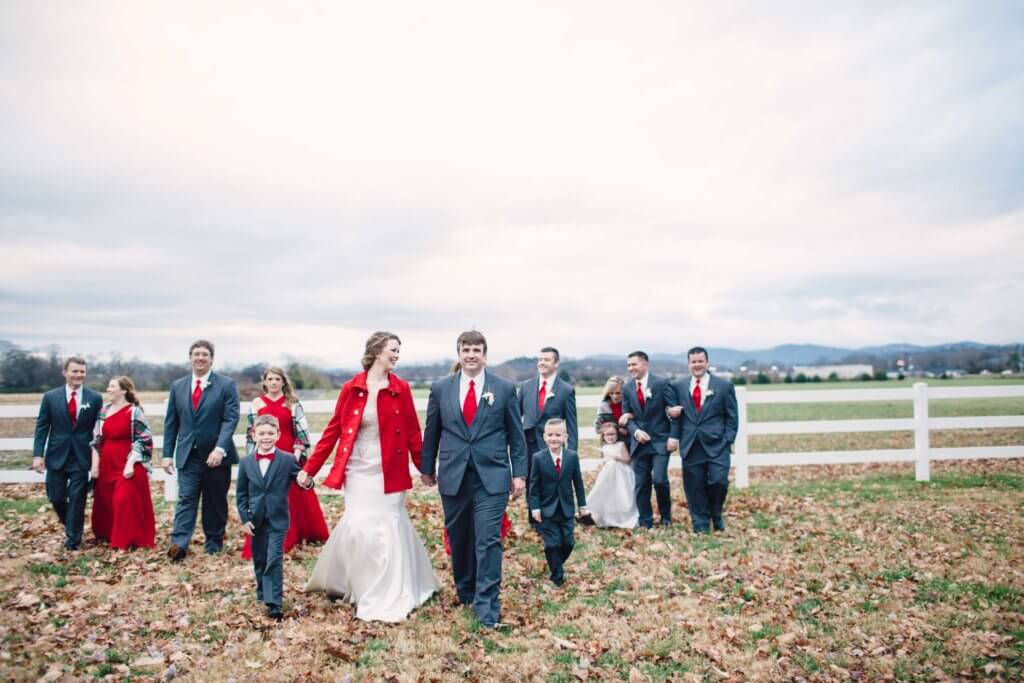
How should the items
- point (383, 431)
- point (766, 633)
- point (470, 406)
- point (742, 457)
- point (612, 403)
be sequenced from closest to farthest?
1. point (766, 633)
2. point (470, 406)
3. point (383, 431)
4. point (612, 403)
5. point (742, 457)

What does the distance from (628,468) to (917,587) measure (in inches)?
155

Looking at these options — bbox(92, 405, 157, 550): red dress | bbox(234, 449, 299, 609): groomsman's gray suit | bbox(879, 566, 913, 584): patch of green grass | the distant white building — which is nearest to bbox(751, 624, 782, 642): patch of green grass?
bbox(879, 566, 913, 584): patch of green grass

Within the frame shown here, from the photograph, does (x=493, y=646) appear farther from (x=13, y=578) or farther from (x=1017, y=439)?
(x=1017, y=439)

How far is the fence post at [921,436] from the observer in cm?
1295

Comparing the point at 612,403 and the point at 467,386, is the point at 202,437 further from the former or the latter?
the point at 612,403

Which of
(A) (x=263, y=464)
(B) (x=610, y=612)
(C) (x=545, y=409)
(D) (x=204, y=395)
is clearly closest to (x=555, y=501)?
(B) (x=610, y=612)

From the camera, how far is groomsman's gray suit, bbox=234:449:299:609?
21.0 feet

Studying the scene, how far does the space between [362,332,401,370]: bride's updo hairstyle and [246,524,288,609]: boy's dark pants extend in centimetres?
170

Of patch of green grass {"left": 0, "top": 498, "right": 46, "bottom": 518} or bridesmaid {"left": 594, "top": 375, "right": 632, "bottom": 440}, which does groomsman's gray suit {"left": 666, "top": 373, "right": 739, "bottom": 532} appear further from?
patch of green grass {"left": 0, "top": 498, "right": 46, "bottom": 518}

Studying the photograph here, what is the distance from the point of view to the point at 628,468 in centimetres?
1016

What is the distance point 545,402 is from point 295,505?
3.40 metres

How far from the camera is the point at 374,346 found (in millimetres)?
6562

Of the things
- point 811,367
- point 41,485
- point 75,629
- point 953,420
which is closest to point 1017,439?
point 953,420

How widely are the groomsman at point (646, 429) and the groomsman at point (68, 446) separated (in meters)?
6.99
